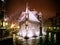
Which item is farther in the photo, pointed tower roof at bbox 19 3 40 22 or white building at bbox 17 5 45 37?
pointed tower roof at bbox 19 3 40 22

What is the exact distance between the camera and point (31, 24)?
4.61 meters

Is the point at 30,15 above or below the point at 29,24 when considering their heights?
above

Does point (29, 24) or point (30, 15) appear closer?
point (29, 24)

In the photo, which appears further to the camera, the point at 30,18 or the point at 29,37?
the point at 30,18

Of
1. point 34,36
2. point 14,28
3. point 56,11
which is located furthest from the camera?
point 14,28

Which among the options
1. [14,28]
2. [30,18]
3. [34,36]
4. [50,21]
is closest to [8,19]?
[14,28]

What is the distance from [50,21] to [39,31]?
0.42 meters

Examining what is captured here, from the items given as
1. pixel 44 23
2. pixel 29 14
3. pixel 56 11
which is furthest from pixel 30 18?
pixel 56 11

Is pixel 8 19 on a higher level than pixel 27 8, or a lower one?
lower

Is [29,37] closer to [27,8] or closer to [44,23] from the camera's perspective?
[44,23]

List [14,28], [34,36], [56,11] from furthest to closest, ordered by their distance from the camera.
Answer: [14,28]
[34,36]
[56,11]

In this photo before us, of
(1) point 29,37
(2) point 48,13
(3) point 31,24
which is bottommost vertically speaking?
(1) point 29,37

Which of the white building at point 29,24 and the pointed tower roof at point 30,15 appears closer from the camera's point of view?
the white building at point 29,24

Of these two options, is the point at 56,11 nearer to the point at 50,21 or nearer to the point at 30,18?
the point at 50,21
